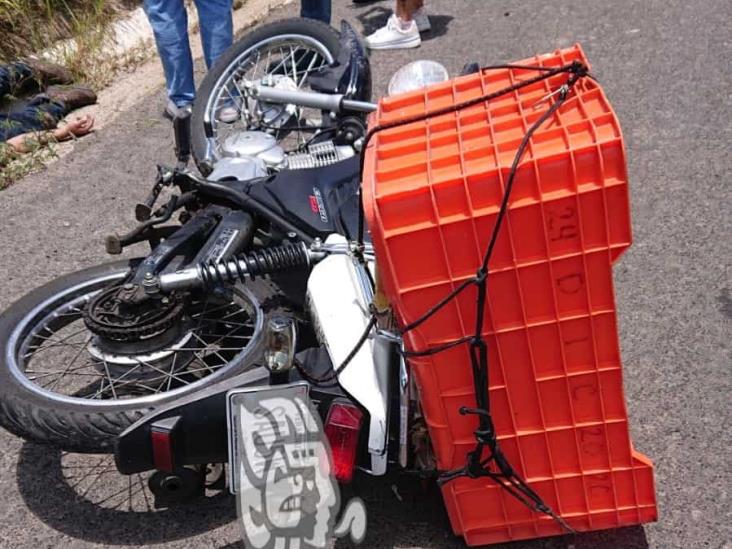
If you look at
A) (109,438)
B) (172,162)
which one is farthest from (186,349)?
(172,162)

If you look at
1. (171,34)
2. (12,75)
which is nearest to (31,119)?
(12,75)

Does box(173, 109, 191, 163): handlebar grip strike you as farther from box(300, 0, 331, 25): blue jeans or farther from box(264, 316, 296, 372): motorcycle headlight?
box(300, 0, 331, 25): blue jeans

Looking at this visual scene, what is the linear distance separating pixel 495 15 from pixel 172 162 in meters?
2.59

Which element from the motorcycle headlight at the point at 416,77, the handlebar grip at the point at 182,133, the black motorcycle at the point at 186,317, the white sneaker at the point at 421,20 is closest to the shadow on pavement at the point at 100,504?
the black motorcycle at the point at 186,317

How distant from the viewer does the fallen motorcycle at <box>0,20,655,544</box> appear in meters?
1.92

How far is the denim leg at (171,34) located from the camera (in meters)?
4.77

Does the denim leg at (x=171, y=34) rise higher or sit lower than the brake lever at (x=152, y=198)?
lower

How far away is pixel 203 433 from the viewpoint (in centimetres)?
219

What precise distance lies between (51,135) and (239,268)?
2.90 metres

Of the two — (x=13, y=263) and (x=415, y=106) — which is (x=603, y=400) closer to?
(x=415, y=106)

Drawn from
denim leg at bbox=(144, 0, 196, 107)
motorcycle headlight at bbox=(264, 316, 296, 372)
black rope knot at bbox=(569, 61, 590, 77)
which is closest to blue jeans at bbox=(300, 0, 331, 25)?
denim leg at bbox=(144, 0, 196, 107)

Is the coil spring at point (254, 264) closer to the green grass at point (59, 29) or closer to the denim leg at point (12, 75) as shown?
the denim leg at point (12, 75)

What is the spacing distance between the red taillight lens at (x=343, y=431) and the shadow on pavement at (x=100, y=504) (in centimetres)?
50

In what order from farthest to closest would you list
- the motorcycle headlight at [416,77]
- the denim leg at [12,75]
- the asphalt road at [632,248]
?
the denim leg at [12,75] < the motorcycle headlight at [416,77] < the asphalt road at [632,248]
